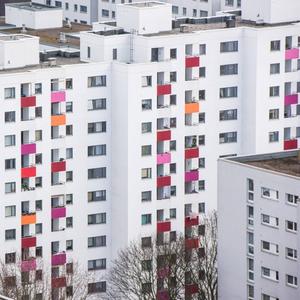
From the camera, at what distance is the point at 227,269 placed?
198 m

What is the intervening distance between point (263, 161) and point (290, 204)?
7190 mm

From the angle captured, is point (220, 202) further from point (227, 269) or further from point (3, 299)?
Answer: point (3, 299)

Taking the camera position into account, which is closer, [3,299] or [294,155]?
[3,299]

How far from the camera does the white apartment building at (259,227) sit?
19150 centimetres

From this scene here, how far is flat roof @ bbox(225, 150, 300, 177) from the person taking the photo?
195m

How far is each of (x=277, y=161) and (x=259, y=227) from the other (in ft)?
19.7

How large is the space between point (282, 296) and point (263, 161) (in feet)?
36.5

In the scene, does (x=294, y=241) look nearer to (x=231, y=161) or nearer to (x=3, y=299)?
(x=231, y=161)

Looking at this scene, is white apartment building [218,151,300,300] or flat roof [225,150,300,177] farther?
flat roof [225,150,300,177]

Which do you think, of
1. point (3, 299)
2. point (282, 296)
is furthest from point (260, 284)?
point (3, 299)

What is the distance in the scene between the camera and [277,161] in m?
198

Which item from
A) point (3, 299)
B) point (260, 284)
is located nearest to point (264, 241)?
point (260, 284)

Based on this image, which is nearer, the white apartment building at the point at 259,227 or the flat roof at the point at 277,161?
the white apartment building at the point at 259,227

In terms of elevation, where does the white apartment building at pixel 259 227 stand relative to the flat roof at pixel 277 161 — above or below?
below
